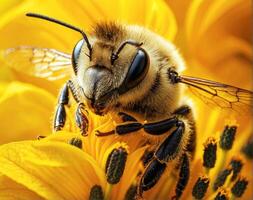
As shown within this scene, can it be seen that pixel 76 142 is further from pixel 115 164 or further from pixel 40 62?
pixel 40 62

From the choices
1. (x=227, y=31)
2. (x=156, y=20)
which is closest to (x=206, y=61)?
(x=227, y=31)

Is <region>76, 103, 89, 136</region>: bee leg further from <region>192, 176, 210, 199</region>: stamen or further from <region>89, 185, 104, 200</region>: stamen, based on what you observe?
<region>192, 176, 210, 199</region>: stamen

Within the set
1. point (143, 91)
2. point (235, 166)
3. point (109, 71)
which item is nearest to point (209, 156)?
point (235, 166)

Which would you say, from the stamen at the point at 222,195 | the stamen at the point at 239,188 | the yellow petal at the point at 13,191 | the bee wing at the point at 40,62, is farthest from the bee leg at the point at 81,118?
the stamen at the point at 239,188

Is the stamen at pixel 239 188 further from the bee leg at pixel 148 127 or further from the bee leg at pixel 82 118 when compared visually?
the bee leg at pixel 82 118

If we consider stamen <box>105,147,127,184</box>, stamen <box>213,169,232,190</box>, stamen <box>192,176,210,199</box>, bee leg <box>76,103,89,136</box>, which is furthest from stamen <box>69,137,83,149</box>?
stamen <box>213,169,232,190</box>

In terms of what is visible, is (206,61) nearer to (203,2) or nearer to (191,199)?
(203,2)
